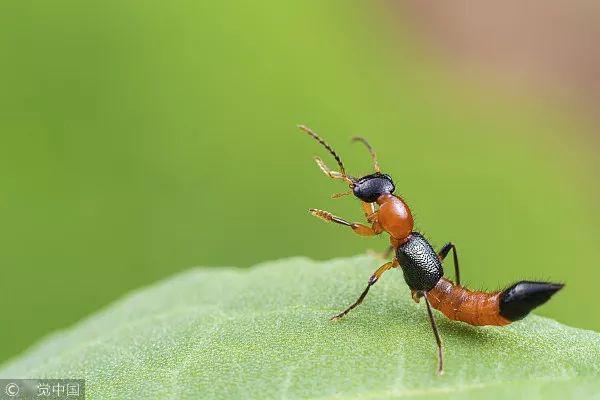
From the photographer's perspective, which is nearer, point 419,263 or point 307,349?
point 307,349

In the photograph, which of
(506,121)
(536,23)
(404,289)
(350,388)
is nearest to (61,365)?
(350,388)

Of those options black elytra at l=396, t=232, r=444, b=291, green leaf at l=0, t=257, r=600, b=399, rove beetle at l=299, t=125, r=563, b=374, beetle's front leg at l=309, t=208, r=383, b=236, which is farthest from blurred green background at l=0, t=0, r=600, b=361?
black elytra at l=396, t=232, r=444, b=291

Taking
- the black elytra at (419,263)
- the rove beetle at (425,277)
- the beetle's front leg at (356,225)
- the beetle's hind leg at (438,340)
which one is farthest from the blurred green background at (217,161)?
the beetle's hind leg at (438,340)

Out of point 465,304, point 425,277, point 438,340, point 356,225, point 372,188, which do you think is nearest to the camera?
point 438,340

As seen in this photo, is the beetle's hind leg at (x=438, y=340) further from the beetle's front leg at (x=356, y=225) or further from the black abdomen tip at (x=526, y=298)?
the beetle's front leg at (x=356, y=225)

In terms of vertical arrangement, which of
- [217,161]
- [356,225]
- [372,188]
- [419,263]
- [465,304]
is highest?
[372,188]

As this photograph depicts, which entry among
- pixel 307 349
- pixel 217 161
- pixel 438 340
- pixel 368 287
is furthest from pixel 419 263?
pixel 217 161

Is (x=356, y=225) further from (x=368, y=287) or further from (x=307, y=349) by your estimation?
(x=307, y=349)
